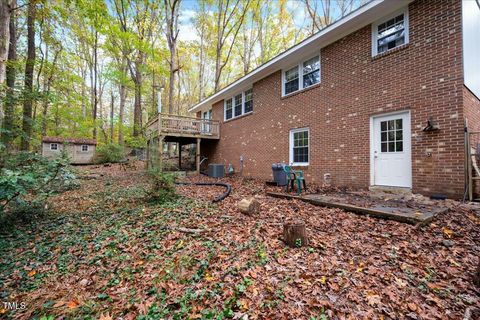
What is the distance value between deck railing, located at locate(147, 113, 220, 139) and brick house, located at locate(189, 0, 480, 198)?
5022 mm

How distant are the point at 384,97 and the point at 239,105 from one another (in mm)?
7646

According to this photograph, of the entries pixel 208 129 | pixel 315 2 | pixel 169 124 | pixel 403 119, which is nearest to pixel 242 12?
pixel 315 2

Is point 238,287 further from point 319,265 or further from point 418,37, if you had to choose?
point 418,37

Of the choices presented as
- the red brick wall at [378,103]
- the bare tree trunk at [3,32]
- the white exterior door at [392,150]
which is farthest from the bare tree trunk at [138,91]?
the white exterior door at [392,150]

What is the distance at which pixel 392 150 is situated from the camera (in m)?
5.84

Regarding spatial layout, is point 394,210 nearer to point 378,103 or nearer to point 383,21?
point 378,103

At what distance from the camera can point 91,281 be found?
2.68 m

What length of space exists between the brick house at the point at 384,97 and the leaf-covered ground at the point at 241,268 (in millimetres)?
1920

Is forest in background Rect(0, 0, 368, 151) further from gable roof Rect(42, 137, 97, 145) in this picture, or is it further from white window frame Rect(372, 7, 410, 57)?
white window frame Rect(372, 7, 410, 57)

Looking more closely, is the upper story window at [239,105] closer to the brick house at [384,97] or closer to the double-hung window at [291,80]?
the brick house at [384,97]

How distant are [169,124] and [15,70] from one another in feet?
19.8

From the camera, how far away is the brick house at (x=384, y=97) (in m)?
4.88

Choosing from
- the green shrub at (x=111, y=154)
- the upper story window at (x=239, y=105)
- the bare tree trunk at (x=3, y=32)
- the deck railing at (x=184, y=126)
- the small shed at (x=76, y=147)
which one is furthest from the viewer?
the small shed at (x=76, y=147)

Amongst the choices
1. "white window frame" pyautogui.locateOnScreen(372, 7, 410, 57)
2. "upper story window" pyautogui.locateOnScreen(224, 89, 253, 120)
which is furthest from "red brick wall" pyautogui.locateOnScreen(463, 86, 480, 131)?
"upper story window" pyautogui.locateOnScreen(224, 89, 253, 120)
